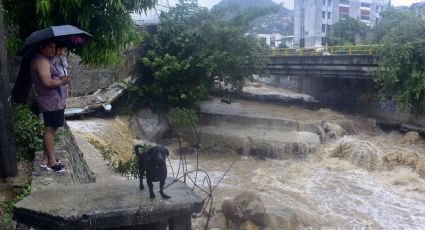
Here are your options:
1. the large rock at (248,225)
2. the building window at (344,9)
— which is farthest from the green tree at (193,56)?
the building window at (344,9)

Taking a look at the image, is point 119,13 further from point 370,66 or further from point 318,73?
point 318,73

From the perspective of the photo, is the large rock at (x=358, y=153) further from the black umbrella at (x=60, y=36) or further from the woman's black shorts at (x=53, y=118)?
→ the black umbrella at (x=60, y=36)

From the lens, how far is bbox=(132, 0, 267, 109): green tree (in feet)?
56.0

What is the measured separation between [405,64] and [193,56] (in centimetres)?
885

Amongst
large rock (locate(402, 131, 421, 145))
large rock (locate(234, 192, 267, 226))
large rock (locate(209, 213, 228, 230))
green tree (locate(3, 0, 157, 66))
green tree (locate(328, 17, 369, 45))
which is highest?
green tree (locate(328, 17, 369, 45))

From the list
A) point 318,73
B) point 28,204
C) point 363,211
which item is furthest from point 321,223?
point 318,73

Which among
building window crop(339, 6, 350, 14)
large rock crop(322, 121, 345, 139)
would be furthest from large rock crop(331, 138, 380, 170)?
building window crop(339, 6, 350, 14)

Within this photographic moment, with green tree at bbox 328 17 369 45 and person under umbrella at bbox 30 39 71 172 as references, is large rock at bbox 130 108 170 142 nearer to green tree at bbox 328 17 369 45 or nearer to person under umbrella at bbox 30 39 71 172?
person under umbrella at bbox 30 39 71 172

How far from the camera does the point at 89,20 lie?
5848 mm

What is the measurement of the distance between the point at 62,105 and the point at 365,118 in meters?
19.2

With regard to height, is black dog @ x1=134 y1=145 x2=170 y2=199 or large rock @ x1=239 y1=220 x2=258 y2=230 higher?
black dog @ x1=134 y1=145 x2=170 y2=199

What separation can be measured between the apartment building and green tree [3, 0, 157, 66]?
37.6 metres

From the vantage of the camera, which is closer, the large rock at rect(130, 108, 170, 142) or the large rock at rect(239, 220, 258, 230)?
the large rock at rect(239, 220, 258, 230)

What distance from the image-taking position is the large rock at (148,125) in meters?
15.5
